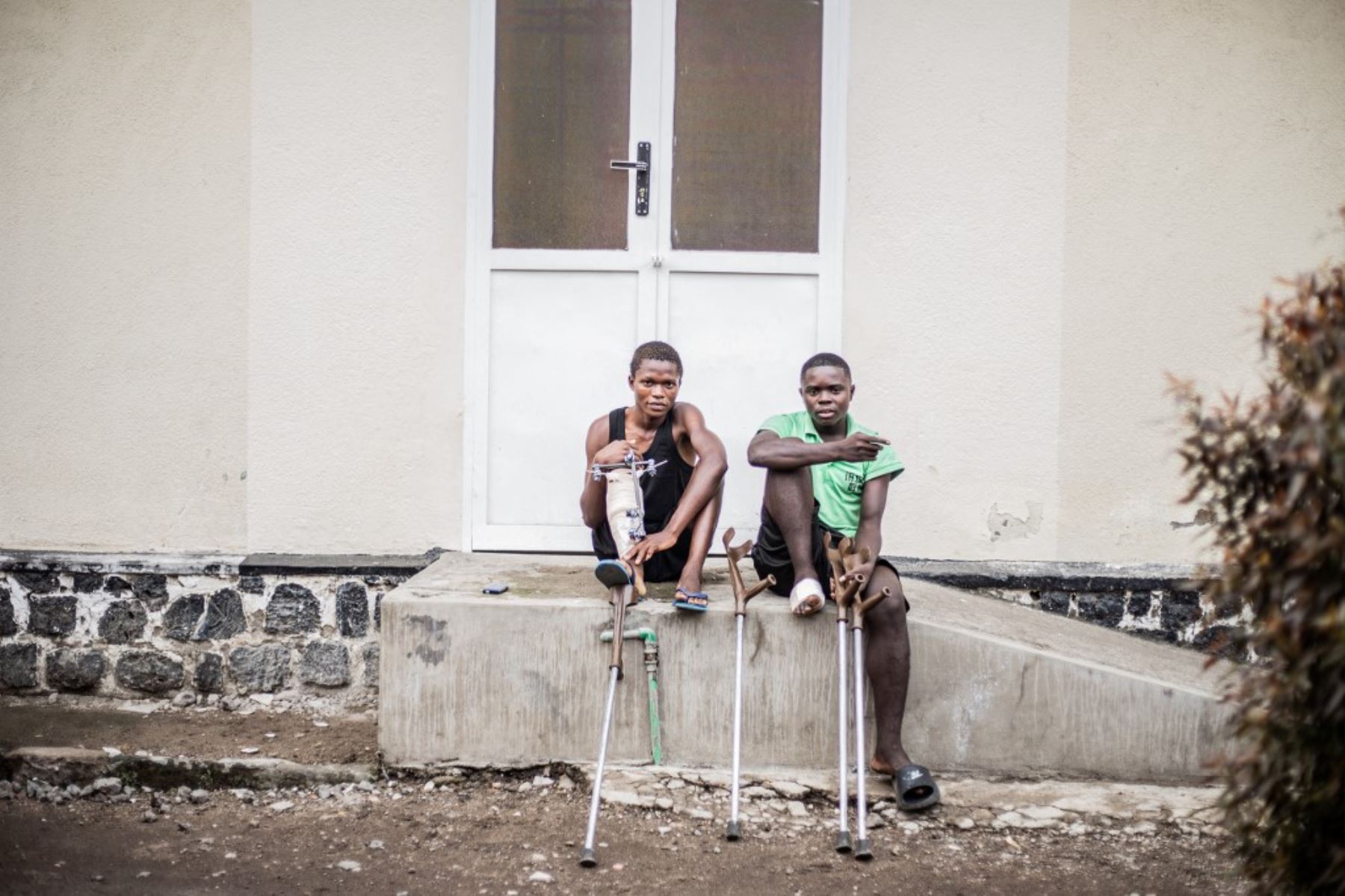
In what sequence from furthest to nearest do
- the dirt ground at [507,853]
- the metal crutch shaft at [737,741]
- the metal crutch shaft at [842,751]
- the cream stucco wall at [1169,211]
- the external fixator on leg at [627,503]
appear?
the cream stucco wall at [1169,211] < the external fixator on leg at [627,503] < the metal crutch shaft at [737,741] < the metal crutch shaft at [842,751] < the dirt ground at [507,853]

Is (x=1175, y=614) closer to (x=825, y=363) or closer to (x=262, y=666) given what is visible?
(x=825, y=363)

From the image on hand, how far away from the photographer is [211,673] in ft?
17.0

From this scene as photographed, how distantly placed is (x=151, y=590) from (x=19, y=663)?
2.03 feet

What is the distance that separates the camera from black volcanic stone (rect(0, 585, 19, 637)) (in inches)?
205

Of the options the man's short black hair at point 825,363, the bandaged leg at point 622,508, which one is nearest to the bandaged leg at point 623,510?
the bandaged leg at point 622,508

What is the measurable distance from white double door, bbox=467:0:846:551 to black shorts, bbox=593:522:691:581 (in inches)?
19.4

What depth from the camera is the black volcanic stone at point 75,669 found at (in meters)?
5.20

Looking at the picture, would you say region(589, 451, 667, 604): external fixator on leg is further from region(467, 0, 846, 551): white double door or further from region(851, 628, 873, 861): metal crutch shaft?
region(851, 628, 873, 861): metal crutch shaft

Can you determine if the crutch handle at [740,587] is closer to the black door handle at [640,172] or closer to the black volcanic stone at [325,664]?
the black door handle at [640,172]

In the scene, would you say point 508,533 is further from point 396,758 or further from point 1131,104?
point 1131,104

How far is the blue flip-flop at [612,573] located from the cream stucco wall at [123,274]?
192cm

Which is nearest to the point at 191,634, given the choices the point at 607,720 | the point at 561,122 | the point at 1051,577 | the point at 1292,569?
the point at 607,720

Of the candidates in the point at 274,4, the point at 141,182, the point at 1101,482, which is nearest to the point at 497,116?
the point at 274,4

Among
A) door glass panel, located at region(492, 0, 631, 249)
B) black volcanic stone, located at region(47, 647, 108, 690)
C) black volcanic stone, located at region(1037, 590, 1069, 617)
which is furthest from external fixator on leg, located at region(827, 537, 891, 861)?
black volcanic stone, located at region(47, 647, 108, 690)
